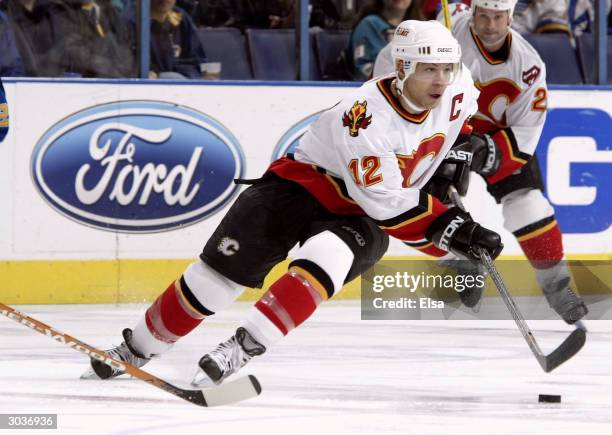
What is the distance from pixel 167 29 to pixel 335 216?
2.24 meters

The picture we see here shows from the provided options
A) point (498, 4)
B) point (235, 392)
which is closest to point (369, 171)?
point (235, 392)

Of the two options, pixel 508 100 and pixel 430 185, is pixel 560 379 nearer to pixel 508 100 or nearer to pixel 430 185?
pixel 430 185

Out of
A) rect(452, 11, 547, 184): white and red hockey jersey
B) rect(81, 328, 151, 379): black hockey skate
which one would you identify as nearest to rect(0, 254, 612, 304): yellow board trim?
rect(452, 11, 547, 184): white and red hockey jersey

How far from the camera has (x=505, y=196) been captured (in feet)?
15.0

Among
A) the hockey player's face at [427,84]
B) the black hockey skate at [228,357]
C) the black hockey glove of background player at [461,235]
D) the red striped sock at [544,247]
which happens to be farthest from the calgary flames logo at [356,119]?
the red striped sock at [544,247]

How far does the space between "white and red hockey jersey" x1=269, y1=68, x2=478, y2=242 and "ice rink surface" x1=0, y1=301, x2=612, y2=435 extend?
1.33ft

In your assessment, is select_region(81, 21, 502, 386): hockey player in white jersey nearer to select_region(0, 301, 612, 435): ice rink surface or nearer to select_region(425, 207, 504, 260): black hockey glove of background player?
select_region(425, 207, 504, 260): black hockey glove of background player

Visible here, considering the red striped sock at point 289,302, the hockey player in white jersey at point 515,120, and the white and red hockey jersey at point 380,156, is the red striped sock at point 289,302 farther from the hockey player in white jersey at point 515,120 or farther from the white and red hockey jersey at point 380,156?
the hockey player in white jersey at point 515,120

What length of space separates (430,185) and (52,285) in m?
1.72

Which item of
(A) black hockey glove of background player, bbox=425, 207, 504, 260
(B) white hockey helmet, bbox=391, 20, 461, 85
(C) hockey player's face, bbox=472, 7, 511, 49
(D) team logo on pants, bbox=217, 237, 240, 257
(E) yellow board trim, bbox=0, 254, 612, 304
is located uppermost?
(B) white hockey helmet, bbox=391, 20, 461, 85

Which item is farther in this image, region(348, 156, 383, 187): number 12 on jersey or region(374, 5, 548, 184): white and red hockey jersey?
region(374, 5, 548, 184): white and red hockey jersey

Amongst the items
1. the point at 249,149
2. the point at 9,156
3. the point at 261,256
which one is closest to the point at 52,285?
the point at 9,156

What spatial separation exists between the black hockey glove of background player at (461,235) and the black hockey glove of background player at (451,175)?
2.11ft

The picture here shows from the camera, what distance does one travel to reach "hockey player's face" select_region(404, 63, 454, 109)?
3412mm
